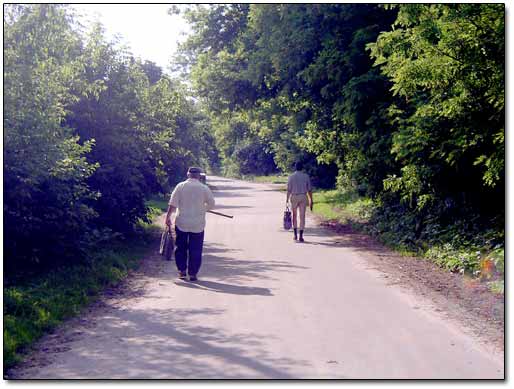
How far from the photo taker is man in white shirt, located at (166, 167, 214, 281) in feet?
37.9

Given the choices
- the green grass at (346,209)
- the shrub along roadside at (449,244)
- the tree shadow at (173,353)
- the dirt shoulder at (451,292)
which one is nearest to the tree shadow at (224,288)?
the tree shadow at (173,353)

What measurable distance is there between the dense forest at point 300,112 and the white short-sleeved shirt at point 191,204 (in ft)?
5.43

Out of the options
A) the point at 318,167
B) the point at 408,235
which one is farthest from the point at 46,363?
the point at 318,167

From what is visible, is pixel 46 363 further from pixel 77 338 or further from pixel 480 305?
pixel 480 305

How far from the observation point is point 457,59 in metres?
11.1

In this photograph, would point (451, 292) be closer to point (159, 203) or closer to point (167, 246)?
point (167, 246)

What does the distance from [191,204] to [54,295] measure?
278cm

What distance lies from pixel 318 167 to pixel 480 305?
31155 mm

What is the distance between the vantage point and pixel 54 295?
9781 mm

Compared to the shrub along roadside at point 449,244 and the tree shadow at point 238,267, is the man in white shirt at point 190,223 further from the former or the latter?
the shrub along roadside at point 449,244

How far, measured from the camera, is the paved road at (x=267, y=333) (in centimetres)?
644

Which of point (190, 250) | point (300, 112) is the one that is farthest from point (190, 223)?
point (300, 112)

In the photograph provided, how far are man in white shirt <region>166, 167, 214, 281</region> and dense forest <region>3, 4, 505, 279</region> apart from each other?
1.67 m

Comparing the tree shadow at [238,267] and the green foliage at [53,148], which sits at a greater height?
the green foliage at [53,148]
